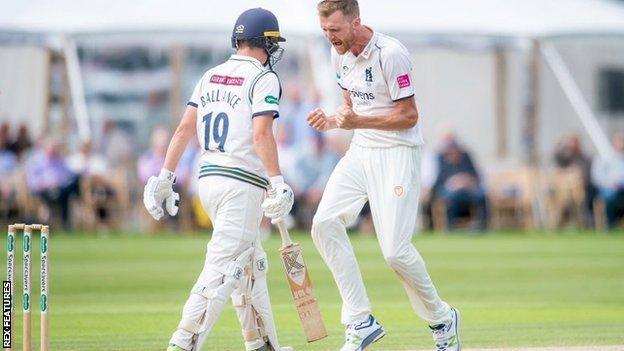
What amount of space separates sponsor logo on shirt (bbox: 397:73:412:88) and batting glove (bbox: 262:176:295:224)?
0.99 metres

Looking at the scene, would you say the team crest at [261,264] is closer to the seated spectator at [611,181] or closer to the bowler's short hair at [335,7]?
the bowler's short hair at [335,7]

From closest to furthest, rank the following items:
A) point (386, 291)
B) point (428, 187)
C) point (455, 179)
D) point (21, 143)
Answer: point (386, 291), point (455, 179), point (21, 143), point (428, 187)

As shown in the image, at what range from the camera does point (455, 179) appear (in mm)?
24391

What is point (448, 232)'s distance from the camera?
971 inches

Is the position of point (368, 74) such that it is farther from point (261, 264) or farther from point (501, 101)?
point (501, 101)

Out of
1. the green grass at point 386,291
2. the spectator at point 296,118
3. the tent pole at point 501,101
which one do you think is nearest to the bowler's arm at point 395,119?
the green grass at point 386,291

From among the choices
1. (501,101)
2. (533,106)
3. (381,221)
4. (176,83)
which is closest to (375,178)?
(381,221)

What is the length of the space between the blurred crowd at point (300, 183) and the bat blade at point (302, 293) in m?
14.8

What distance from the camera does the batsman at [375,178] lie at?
350 inches

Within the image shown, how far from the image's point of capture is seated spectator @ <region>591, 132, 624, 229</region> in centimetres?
2523

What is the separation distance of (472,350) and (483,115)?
18.3 m

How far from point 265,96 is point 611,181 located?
17597 mm

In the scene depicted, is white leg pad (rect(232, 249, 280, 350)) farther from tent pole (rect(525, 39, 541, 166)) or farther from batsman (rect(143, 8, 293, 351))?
tent pole (rect(525, 39, 541, 166))

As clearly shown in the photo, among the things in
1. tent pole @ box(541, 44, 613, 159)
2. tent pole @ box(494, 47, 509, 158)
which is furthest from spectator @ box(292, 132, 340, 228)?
tent pole @ box(541, 44, 613, 159)
